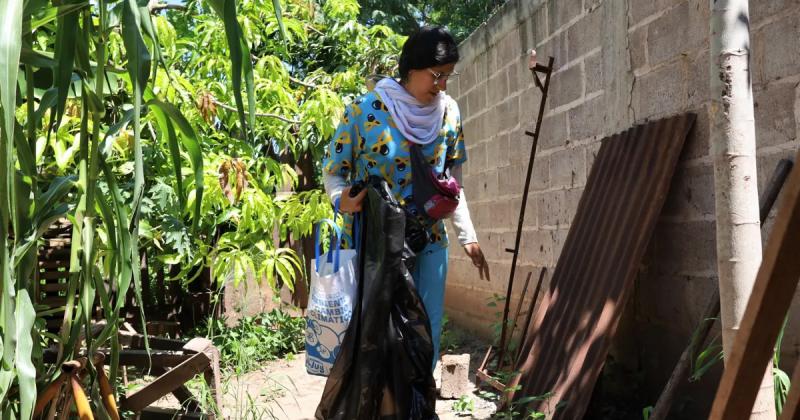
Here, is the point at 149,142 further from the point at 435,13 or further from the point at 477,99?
the point at 435,13

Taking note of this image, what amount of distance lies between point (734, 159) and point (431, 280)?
4.98 feet

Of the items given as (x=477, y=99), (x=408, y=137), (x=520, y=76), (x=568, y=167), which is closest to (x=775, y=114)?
(x=408, y=137)

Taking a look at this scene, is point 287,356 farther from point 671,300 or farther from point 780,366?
point 780,366

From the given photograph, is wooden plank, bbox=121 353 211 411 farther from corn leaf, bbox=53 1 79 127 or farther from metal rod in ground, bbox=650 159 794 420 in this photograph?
metal rod in ground, bbox=650 159 794 420

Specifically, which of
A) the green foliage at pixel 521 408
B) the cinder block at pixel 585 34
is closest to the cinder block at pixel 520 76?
the cinder block at pixel 585 34

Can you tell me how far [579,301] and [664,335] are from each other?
0.35 meters

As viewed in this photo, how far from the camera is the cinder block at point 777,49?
7.66 feet

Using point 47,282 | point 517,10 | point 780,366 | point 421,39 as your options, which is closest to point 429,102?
point 421,39

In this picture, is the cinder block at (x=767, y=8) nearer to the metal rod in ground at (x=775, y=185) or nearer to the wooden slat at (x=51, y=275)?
the metal rod in ground at (x=775, y=185)

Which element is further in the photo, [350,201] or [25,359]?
[350,201]

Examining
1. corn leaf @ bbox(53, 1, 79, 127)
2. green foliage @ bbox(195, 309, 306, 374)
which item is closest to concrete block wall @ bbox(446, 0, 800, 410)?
green foliage @ bbox(195, 309, 306, 374)

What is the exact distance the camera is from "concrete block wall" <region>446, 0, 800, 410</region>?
2.48m

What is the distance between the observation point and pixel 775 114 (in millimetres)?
2430

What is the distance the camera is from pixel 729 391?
2.99 feet
